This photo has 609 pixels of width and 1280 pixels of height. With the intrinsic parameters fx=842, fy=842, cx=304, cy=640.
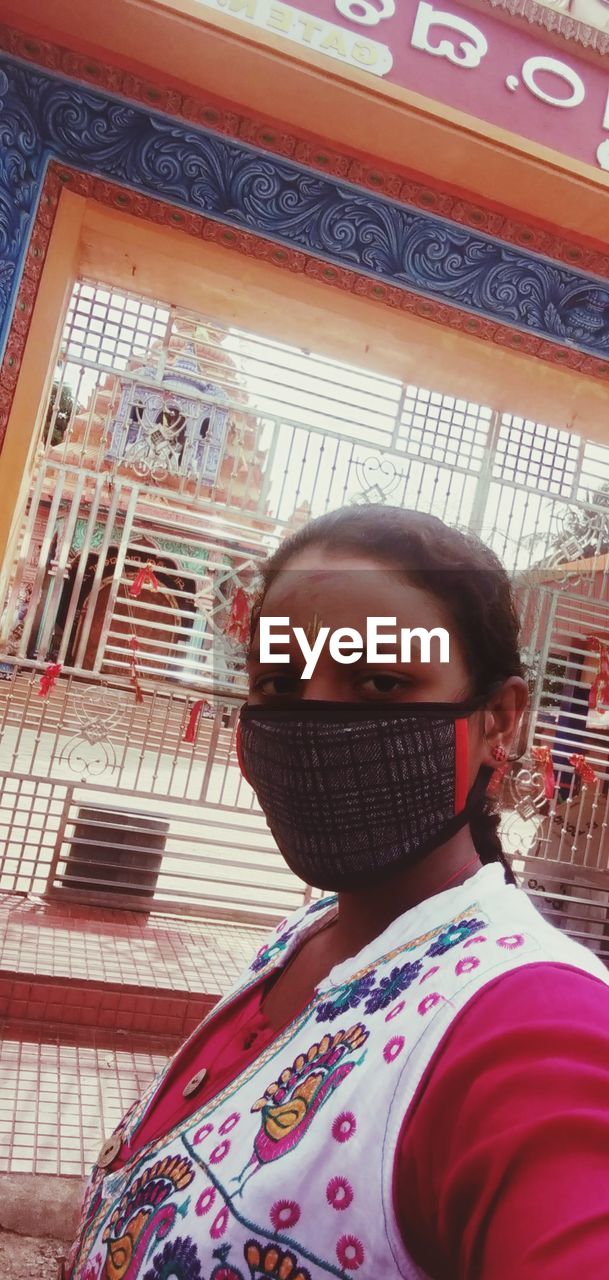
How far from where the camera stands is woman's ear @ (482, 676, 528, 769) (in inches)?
34.3

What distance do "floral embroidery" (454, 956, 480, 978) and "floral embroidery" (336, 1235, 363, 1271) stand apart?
0.17 m

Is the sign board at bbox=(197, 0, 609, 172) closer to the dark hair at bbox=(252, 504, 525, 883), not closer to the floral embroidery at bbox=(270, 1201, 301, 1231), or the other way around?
the dark hair at bbox=(252, 504, 525, 883)

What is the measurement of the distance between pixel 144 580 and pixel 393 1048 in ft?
11.1

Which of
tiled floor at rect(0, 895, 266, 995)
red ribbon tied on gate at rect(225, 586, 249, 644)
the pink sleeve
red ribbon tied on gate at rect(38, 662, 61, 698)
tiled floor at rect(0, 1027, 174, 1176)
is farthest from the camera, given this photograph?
red ribbon tied on gate at rect(225, 586, 249, 644)

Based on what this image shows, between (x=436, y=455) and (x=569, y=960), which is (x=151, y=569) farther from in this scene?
(x=569, y=960)

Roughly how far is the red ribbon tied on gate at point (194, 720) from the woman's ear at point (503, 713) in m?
3.02

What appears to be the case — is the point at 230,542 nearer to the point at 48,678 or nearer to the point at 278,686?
the point at 48,678

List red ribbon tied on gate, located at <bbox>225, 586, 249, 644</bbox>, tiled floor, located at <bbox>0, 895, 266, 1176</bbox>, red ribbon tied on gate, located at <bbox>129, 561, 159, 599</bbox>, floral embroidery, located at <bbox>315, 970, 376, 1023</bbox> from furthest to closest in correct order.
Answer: red ribbon tied on gate, located at <bbox>225, 586, 249, 644</bbox>, red ribbon tied on gate, located at <bbox>129, 561, 159, 599</bbox>, tiled floor, located at <bbox>0, 895, 266, 1176</bbox>, floral embroidery, located at <bbox>315, 970, 376, 1023</bbox>

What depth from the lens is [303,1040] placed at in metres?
0.68

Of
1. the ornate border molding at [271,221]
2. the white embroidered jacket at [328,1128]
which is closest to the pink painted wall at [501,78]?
the ornate border molding at [271,221]

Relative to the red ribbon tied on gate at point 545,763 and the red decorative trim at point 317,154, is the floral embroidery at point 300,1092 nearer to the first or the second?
the red decorative trim at point 317,154

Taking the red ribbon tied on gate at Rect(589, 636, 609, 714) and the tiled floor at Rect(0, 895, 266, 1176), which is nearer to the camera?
the tiled floor at Rect(0, 895, 266, 1176)
